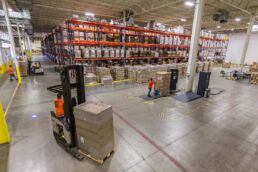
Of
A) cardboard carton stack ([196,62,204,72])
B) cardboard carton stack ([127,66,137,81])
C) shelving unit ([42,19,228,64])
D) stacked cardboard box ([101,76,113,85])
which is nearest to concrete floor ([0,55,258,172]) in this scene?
stacked cardboard box ([101,76,113,85])

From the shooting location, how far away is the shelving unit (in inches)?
332

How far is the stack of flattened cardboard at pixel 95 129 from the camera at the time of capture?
251 cm

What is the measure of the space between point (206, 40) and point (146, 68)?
421 inches

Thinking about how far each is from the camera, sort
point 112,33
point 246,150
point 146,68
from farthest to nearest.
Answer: point 112,33, point 146,68, point 246,150

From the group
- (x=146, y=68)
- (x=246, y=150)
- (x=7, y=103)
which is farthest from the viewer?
(x=146, y=68)

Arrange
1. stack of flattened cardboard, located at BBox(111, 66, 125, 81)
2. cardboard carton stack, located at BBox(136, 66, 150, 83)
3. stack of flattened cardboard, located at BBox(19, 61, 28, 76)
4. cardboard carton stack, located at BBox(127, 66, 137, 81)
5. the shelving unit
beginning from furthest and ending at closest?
stack of flattened cardboard, located at BBox(19, 61, 28, 76) < cardboard carton stack, located at BBox(127, 66, 137, 81) < stack of flattened cardboard, located at BBox(111, 66, 125, 81) < cardboard carton stack, located at BBox(136, 66, 150, 83) < the shelving unit

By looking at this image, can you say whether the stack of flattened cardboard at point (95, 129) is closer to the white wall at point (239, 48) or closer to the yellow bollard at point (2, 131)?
the yellow bollard at point (2, 131)

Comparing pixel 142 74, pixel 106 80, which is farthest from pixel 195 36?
pixel 106 80

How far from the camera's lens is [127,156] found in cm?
290

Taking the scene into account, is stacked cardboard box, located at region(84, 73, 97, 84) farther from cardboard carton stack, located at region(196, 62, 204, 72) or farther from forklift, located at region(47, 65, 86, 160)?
cardboard carton stack, located at region(196, 62, 204, 72)

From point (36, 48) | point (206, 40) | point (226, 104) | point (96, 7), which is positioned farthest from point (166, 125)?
point (36, 48)

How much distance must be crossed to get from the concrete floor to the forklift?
17 cm

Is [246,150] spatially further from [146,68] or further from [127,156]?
[146,68]

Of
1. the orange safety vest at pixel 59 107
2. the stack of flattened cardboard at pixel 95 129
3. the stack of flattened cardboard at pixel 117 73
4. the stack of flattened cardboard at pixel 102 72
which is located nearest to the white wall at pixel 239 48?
the stack of flattened cardboard at pixel 117 73
